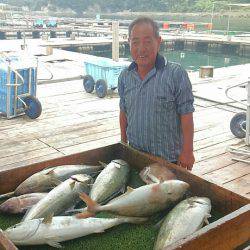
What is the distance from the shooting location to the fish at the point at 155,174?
248cm

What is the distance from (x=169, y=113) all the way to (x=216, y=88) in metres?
8.37

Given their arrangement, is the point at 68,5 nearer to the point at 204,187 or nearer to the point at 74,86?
the point at 74,86

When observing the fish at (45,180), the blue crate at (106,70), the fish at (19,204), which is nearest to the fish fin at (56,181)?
the fish at (45,180)

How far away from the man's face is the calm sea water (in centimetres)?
2451

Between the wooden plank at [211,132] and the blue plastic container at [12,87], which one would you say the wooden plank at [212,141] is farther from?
the blue plastic container at [12,87]

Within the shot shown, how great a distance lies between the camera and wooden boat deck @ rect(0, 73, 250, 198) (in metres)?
5.36

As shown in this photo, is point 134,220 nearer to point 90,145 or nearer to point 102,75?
point 90,145

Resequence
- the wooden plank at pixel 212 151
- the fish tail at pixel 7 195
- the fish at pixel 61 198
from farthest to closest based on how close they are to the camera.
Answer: the wooden plank at pixel 212 151, the fish tail at pixel 7 195, the fish at pixel 61 198

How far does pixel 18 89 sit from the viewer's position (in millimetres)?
7492

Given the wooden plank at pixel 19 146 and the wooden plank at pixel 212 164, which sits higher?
the wooden plank at pixel 19 146

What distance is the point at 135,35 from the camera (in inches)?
109

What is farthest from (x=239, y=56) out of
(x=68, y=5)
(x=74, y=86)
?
(x=68, y=5)

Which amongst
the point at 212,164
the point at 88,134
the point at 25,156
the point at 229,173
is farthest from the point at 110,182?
the point at 88,134

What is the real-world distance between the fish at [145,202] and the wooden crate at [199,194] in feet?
0.87
